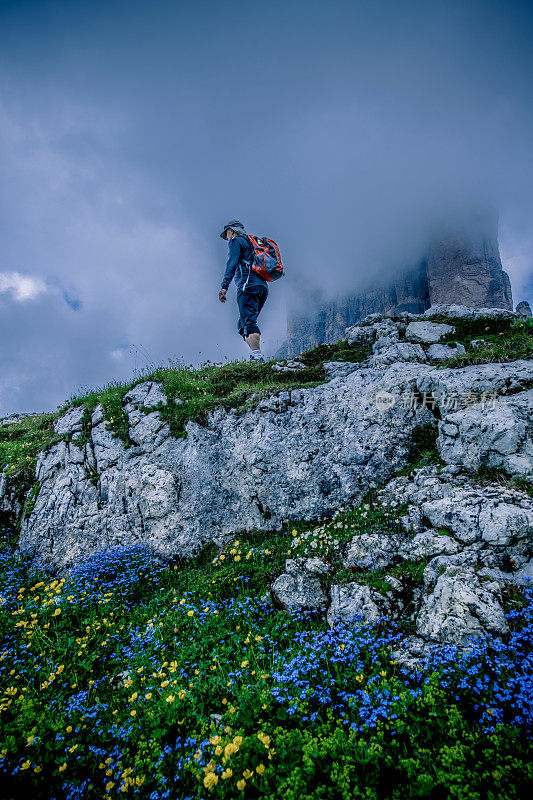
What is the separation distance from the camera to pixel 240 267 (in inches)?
418

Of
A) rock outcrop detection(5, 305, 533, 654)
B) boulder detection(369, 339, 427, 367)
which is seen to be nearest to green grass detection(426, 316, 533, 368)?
rock outcrop detection(5, 305, 533, 654)

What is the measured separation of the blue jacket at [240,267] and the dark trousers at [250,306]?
0.17m

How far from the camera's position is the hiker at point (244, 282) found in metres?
10.5

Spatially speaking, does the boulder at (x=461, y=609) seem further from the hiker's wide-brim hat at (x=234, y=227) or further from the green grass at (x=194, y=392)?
the hiker's wide-brim hat at (x=234, y=227)

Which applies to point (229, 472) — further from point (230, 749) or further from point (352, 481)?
point (230, 749)

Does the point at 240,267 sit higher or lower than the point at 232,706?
higher

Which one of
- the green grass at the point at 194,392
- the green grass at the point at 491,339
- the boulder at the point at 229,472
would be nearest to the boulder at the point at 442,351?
the green grass at the point at 491,339

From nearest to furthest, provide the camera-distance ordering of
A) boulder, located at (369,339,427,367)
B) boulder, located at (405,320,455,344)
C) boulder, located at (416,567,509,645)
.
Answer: boulder, located at (416,567,509,645), boulder, located at (369,339,427,367), boulder, located at (405,320,455,344)

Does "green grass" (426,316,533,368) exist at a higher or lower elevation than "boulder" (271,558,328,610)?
higher

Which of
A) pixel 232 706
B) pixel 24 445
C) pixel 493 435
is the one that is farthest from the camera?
pixel 24 445

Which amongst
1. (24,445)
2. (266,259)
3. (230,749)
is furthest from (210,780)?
(24,445)

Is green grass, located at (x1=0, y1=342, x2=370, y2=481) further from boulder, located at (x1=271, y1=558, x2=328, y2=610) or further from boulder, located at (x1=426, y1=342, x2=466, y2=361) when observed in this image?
boulder, located at (x1=271, y1=558, x2=328, y2=610)

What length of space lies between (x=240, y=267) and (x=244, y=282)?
54 centimetres

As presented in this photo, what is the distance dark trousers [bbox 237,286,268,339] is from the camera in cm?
1070
